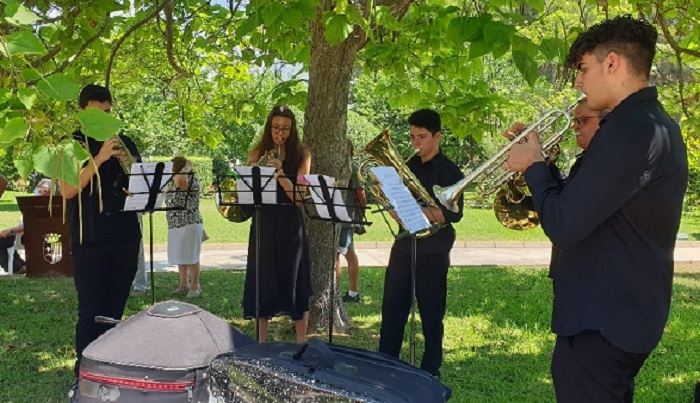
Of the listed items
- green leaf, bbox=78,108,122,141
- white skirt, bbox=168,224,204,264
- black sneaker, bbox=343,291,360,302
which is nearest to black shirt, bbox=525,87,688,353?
green leaf, bbox=78,108,122,141

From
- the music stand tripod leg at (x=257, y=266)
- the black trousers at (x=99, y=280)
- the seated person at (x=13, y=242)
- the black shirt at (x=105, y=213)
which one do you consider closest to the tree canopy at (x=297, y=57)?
the black shirt at (x=105, y=213)

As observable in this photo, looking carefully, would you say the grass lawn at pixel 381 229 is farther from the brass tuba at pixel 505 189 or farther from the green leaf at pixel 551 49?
the green leaf at pixel 551 49

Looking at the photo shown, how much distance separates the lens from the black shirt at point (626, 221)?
6.63 feet

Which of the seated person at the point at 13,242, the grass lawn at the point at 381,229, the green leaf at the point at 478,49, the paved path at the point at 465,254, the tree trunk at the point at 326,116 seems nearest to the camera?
the green leaf at the point at 478,49

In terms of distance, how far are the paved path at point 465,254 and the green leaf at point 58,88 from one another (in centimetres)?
772

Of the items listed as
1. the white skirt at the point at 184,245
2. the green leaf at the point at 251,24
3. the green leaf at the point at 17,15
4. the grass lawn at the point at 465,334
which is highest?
the green leaf at the point at 251,24

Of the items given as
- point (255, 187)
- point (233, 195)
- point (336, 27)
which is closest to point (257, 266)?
point (233, 195)

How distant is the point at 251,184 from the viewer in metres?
4.12

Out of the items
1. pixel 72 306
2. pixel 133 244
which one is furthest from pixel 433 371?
pixel 72 306

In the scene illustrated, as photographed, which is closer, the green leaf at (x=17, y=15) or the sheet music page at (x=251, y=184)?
the green leaf at (x=17, y=15)

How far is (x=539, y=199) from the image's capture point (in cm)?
220

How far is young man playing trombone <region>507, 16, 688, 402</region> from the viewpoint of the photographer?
6.65ft

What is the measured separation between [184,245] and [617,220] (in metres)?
5.83

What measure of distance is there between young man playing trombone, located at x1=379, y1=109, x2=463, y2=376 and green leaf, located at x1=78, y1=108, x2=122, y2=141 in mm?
2501
